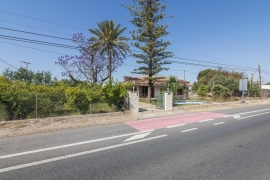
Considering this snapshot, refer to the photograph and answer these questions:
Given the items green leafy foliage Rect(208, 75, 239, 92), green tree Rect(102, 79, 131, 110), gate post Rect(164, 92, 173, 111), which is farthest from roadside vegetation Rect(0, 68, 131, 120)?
green leafy foliage Rect(208, 75, 239, 92)

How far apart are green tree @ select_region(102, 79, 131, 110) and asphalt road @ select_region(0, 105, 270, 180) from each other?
469 cm

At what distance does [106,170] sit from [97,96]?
7.11 m

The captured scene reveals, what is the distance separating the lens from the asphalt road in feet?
9.85

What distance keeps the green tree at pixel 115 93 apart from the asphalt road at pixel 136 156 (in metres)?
4.69

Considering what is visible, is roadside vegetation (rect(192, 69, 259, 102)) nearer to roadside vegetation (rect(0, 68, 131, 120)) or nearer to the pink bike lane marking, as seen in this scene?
the pink bike lane marking

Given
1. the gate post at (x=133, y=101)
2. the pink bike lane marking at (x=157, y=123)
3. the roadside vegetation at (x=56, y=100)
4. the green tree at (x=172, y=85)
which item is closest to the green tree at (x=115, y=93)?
the roadside vegetation at (x=56, y=100)

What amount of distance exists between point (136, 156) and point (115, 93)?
22.7 feet

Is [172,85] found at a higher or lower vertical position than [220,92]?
higher

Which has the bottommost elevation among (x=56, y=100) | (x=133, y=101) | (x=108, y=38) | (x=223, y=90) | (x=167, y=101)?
(x=167, y=101)

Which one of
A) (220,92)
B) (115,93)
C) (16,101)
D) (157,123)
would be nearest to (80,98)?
(115,93)

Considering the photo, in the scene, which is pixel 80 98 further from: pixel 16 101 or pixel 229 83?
pixel 229 83

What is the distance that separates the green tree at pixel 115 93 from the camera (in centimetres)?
1021

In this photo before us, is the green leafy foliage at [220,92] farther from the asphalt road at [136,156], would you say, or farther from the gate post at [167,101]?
the asphalt road at [136,156]

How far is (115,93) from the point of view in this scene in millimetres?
10438
